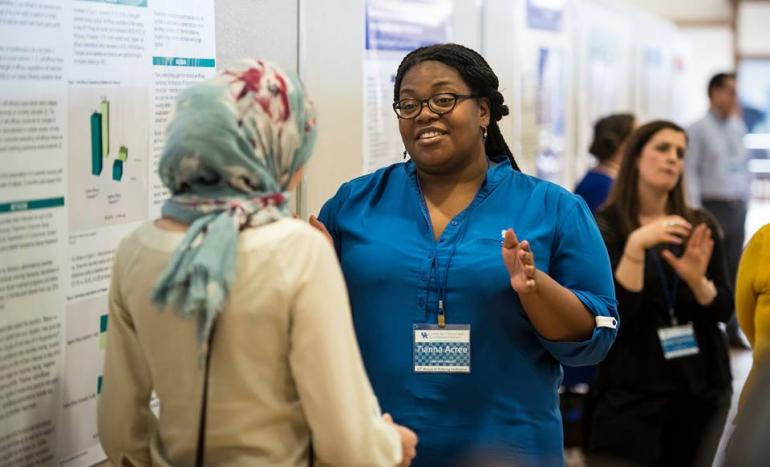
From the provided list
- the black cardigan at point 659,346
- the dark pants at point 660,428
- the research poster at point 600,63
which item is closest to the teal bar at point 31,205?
the black cardigan at point 659,346

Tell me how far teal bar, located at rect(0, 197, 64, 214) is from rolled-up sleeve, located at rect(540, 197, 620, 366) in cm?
112

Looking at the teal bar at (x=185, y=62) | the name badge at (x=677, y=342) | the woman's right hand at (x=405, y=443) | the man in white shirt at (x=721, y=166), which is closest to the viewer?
the woman's right hand at (x=405, y=443)

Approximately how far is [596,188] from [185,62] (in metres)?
3.15

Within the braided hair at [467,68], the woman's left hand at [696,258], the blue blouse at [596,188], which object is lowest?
the woman's left hand at [696,258]

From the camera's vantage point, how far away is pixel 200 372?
162 cm

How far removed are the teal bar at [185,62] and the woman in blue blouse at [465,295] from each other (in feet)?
1.81

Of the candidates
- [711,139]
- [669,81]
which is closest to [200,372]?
[711,139]

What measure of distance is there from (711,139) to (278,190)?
6.43m

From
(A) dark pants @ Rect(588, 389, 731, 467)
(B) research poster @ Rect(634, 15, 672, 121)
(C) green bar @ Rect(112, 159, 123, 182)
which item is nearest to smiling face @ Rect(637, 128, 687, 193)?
(A) dark pants @ Rect(588, 389, 731, 467)

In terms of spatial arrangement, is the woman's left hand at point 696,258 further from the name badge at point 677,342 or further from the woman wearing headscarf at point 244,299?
the woman wearing headscarf at point 244,299

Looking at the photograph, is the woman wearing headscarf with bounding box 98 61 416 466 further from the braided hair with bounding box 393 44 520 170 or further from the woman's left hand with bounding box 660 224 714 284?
the woman's left hand with bounding box 660 224 714 284

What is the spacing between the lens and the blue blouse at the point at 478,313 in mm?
2299

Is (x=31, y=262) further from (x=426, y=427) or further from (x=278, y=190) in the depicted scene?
(x=426, y=427)

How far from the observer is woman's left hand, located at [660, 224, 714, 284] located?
3.33 metres
